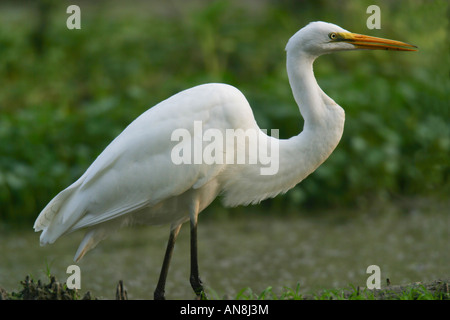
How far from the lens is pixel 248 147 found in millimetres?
4172

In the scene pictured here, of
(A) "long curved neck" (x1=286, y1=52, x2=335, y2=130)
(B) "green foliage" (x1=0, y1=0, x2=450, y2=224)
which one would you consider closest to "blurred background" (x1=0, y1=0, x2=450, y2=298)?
(B) "green foliage" (x1=0, y1=0, x2=450, y2=224)

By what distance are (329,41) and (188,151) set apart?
1.03 m

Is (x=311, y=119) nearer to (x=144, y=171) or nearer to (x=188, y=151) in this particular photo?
(x=188, y=151)

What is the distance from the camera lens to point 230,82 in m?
8.04

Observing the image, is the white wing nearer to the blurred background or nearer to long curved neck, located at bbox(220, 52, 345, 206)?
long curved neck, located at bbox(220, 52, 345, 206)

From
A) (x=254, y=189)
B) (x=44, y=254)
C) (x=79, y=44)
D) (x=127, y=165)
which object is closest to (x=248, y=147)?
(x=254, y=189)

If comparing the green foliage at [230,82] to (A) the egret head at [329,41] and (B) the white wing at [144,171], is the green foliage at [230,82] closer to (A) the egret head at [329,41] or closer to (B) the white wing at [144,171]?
(A) the egret head at [329,41]

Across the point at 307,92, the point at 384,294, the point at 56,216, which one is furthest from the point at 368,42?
the point at 56,216

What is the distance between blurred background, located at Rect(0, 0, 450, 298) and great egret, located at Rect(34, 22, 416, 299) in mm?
1364

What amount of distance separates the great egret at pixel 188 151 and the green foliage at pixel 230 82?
1442 mm

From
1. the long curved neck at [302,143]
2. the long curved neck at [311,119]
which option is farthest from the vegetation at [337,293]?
the long curved neck at [311,119]

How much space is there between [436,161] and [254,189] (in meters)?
1.74

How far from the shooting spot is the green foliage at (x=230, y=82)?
722 centimetres
